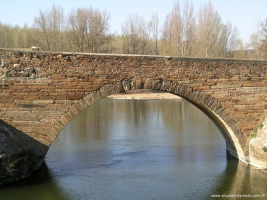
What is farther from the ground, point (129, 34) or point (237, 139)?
point (129, 34)

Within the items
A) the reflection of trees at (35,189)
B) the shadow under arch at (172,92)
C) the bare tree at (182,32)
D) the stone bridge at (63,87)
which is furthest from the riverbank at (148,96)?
the reflection of trees at (35,189)

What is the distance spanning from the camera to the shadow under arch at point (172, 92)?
7.23 metres

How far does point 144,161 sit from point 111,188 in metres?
1.82

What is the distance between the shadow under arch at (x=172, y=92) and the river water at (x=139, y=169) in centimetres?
90

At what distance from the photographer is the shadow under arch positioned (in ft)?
23.7

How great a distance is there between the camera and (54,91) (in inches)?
283

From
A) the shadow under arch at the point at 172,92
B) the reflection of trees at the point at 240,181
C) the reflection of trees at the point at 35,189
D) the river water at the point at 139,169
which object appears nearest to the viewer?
the reflection of trees at the point at 35,189

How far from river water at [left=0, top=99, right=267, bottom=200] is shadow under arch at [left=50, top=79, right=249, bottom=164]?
2.96ft

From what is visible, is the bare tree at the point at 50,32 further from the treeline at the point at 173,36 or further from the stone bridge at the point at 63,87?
the stone bridge at the point at 63,87

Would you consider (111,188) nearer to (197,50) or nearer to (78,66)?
(78,66)

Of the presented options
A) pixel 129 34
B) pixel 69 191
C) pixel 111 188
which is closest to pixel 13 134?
pixel 69 191

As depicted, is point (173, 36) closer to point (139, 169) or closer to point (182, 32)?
point (182, 32)

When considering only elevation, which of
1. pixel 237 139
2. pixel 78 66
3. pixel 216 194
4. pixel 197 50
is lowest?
pixel 216 194

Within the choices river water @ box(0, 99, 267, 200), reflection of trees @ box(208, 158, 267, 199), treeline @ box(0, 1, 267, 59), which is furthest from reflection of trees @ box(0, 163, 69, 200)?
treeline @ box(0, 1, 267, 59)
